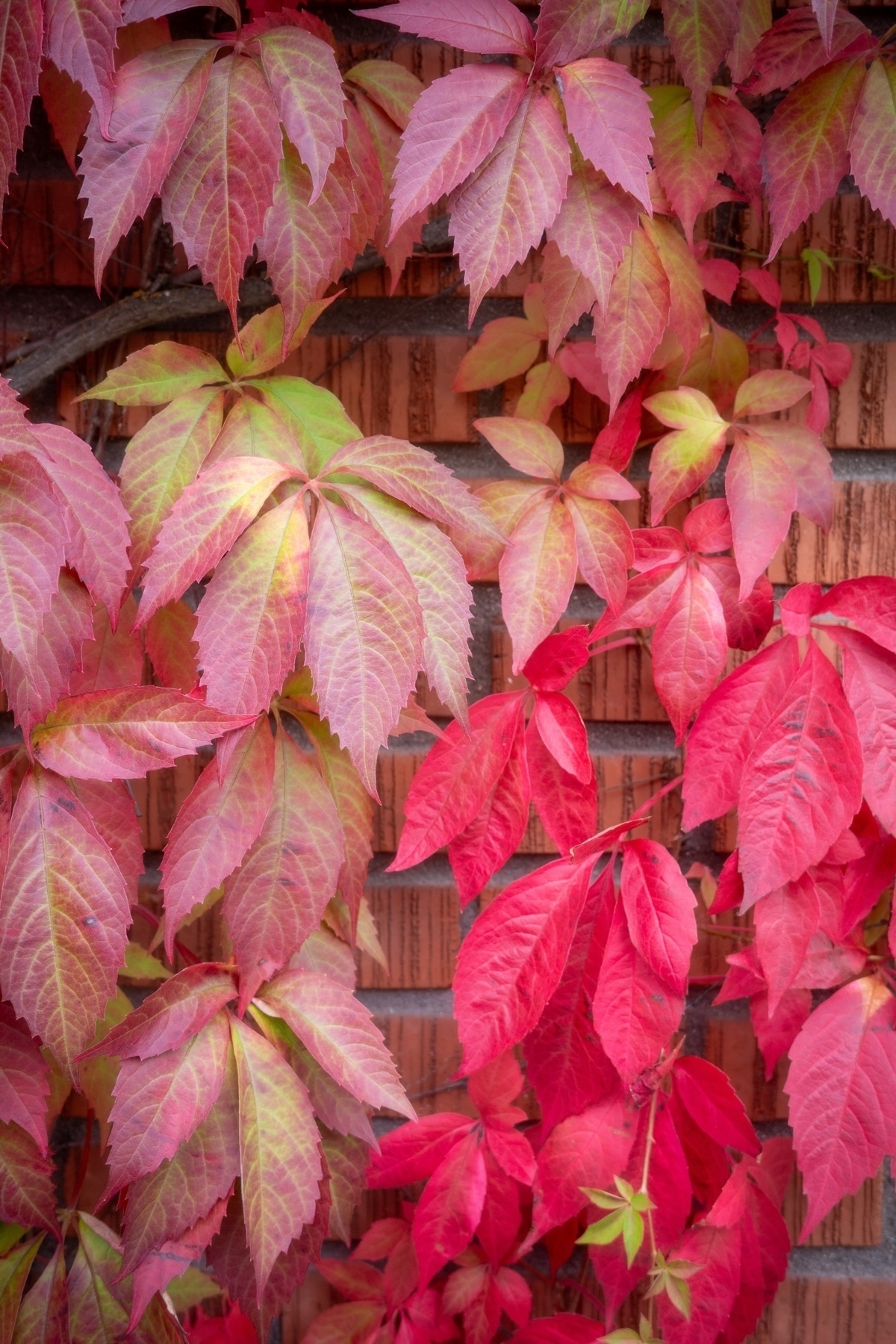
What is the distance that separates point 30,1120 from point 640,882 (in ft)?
1.58

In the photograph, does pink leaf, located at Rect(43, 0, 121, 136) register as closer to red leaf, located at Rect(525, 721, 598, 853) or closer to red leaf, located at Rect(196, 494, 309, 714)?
red leaf, located at Rect(196, 494, 309, 714)

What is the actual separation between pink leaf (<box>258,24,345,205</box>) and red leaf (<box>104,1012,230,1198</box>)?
23.3 inches

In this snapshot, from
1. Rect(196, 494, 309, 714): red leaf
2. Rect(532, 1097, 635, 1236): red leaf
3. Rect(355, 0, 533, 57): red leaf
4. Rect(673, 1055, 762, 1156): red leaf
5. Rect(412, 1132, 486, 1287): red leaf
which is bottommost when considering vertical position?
Rect(412, 1132, 486, 1287): red leaf

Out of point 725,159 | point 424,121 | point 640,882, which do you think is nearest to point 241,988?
point 640,882

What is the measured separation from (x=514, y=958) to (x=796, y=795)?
24cm

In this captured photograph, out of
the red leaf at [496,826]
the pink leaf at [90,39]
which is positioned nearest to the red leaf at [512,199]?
the pink leaf at [90,39]

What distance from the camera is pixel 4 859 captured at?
607mm

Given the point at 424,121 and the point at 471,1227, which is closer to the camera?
the point at 424,121

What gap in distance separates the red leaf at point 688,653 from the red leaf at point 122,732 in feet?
1.11

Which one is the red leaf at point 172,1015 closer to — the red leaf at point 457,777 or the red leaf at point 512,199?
the red leaf at point 457,777

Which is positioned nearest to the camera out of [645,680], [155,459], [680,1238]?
[155,459]

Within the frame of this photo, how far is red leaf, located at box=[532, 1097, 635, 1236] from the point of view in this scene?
0.77m

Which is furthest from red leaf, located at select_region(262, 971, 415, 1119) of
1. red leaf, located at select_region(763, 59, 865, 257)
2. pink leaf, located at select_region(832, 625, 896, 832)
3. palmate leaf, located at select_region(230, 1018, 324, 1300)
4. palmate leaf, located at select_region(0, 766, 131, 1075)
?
red leaf, located at select_region(763, 59, 865, 257)

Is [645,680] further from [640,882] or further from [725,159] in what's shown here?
[725,159]
